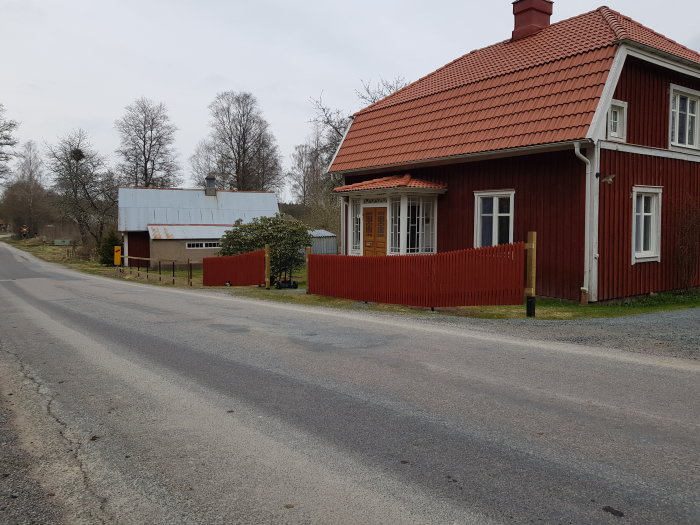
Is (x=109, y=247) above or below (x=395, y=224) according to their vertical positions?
below

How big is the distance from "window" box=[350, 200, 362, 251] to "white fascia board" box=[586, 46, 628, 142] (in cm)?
812

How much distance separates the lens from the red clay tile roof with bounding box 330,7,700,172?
12.9m

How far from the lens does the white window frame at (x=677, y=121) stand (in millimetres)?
14555

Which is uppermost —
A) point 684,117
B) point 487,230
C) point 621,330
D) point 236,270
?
point 684,117

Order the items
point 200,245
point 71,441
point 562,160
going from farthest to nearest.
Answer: point 200,245, point 562,160, point 71,441

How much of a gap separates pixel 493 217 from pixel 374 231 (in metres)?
3.88

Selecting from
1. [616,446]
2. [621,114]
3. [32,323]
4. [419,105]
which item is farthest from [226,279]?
[616,446]

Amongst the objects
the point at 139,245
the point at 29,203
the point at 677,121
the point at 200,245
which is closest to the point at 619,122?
the point at 677,121

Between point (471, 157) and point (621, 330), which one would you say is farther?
point (471, 157)

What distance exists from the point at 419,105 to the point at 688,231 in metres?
8.19

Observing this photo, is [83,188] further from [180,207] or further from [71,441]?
[71,441]

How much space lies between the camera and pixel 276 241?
861 inches

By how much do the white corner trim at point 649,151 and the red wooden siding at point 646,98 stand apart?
0.16m

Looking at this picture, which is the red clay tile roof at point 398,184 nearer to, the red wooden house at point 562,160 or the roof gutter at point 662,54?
the red wooden house at point 562,160
